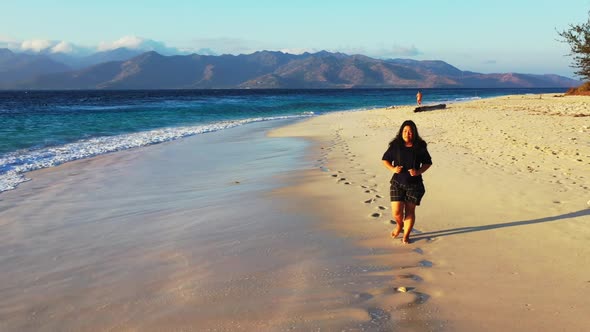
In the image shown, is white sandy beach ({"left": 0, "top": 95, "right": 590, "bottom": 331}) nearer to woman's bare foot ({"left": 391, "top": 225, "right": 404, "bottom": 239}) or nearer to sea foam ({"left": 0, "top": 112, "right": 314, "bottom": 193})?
woman's bare foot ({"left": 391, "top": 225, "right": 404, "bottom": 239})

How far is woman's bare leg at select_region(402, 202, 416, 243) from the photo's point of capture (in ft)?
17.2

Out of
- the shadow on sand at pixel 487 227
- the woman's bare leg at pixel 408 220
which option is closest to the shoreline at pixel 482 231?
the shadow on sand at pixel 487 227

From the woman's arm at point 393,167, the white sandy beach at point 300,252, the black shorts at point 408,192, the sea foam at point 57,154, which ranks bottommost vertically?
the sea foam at point 57,154

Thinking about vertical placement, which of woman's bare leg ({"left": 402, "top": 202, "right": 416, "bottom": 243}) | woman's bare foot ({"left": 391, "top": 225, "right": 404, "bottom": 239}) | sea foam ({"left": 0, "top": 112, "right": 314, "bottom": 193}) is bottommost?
sea foam ({"left": 0, "top": 112, "right": 314, "bottom": 193})

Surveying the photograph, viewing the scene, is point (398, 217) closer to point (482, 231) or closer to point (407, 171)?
point (407, 171)

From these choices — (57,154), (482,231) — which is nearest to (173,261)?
A: (482,231)

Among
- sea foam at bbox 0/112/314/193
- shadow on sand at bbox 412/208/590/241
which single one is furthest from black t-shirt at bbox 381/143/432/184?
sea foam at bbox 0/112/314/193

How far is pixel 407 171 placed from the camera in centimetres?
539

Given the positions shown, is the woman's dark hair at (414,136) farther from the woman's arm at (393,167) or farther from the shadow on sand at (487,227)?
the shadow on sand at (487,227)

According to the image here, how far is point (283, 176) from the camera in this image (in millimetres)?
9531

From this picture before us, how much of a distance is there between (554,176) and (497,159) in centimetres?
200

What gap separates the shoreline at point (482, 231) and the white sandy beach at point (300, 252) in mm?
24

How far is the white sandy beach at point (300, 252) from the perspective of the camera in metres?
3.54

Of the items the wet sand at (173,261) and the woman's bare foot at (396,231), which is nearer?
the wet sand at (173,261)
